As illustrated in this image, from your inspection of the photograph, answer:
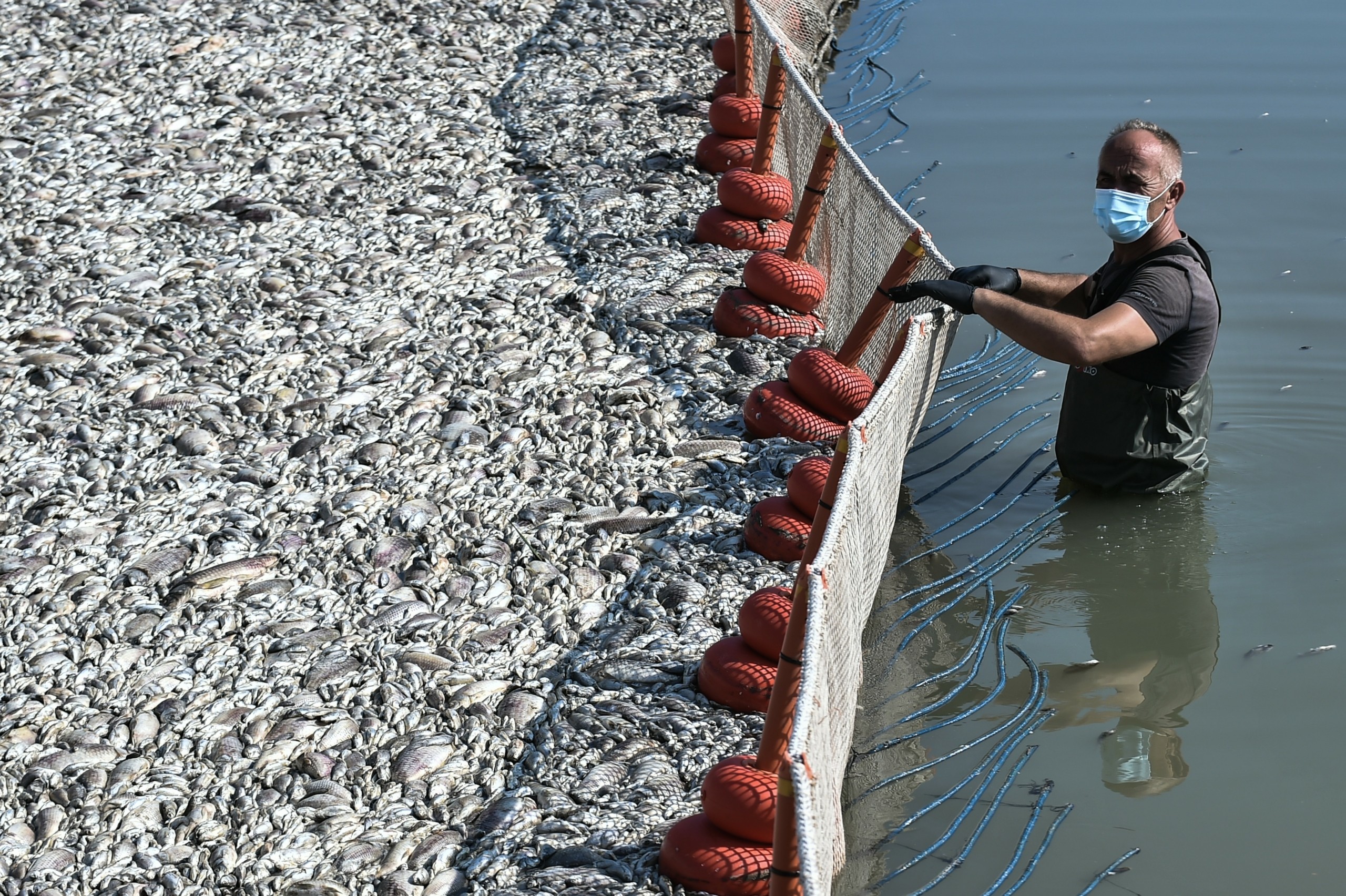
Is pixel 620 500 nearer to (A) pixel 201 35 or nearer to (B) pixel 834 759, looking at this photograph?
(B) pixel 834 759

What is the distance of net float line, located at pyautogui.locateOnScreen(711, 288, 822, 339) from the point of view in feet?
19.6

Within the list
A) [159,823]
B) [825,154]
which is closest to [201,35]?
[825,154]

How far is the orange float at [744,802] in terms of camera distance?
10.7ft

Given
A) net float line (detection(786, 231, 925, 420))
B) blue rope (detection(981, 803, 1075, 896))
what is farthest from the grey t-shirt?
blue rope (detection(981, 803, 1075, 896))

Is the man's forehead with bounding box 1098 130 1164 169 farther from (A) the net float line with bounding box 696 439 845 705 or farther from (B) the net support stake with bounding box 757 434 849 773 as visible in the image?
(B) the net support stake with bounding box 757 434 849 773

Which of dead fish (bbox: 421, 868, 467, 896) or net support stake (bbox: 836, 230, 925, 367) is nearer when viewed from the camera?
dead fish (bbox: 421, 868, 467, 896)

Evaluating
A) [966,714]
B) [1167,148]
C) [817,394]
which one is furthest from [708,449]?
[1167,148]

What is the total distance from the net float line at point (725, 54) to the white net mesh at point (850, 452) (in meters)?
1.21

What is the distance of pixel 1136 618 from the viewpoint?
460 centimetres

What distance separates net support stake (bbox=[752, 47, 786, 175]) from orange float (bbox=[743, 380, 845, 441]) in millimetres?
1953

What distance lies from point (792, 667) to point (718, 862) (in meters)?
0.58

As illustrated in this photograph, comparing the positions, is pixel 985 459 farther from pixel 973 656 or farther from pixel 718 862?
pixel 718 862

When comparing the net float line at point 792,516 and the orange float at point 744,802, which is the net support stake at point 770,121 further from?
the orange float at point 744,802

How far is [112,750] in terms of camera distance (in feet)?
12.5
